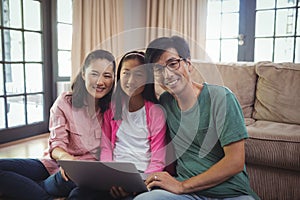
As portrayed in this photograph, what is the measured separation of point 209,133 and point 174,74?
0.22 metres

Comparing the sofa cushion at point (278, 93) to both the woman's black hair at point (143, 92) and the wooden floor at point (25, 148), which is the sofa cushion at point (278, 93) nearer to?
the woman's black hair at point (143, 92)

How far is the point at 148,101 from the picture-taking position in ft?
3.76

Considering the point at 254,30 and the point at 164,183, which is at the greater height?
the point at 254,30

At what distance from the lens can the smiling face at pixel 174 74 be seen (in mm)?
998

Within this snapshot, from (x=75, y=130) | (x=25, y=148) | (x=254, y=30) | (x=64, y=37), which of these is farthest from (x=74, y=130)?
(x=254, y=30)

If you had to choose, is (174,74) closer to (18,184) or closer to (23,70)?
(18,184)

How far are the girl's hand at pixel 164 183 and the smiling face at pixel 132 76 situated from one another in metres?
0.31

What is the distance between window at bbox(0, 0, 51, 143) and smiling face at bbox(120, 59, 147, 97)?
7.06 ft

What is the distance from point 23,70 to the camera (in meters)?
3.07

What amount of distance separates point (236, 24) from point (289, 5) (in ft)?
1.89

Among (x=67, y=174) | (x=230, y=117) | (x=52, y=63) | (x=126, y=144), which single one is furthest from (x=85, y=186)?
(x=52, y=63)

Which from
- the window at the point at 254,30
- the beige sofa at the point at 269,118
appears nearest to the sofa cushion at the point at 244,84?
the beige sofa at the point at 269,118

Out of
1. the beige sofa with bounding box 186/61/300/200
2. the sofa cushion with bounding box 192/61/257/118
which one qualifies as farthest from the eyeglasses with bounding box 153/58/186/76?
the sofa cushion with bounding box 192/61/257/118

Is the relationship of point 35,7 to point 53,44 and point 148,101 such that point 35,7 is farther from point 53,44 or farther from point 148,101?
point 148,101
